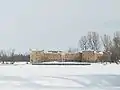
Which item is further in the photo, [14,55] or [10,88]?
[14,55]

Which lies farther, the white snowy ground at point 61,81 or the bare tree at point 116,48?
the bare tree at point 116,48

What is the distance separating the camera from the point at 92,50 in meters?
79.9

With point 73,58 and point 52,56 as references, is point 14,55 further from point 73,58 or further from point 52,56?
point 73,58

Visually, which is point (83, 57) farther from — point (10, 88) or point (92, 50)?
point (10, 88)

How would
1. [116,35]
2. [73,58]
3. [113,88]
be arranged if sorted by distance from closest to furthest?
[113,88] → [116,35] → [73,58]

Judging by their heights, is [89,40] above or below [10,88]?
above

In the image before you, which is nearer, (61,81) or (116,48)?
(61,81)

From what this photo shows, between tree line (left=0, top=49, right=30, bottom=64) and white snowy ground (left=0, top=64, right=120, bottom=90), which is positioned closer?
white snowy ground (left=0, top=64, right=120, bottom=90)

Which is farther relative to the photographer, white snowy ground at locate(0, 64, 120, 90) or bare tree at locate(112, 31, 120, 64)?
bare tree at locate(112, 31, 120, 64)

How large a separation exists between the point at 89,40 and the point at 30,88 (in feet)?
220

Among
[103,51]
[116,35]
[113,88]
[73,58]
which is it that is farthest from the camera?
[73,58]

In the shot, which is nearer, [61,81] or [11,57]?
[61,81]

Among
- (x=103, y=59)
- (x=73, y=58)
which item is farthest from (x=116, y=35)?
(x=73, y=58)

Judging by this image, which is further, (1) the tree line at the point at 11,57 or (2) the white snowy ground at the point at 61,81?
(1) the tree line at the point at 11,57
